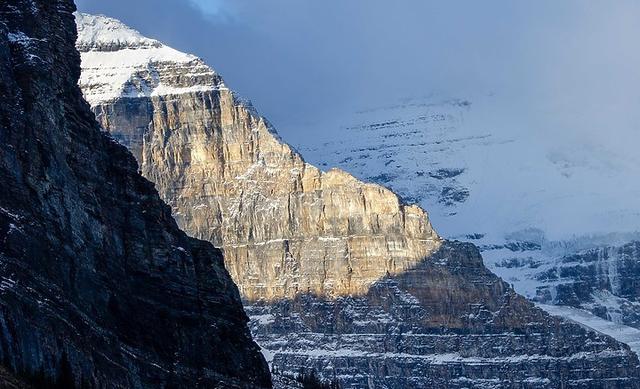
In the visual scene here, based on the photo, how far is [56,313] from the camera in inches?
4870

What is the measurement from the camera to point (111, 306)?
→ 453 ft

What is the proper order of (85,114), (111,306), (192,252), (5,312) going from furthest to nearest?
(192,252), (85,114), (111,306), (5,312)

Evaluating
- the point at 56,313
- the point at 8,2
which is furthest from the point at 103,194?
the point at 56,313

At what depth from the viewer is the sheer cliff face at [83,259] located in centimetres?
12219

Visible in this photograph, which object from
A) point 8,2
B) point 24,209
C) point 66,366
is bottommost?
point 66,366

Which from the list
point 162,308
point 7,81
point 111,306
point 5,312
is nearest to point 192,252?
point 162,308

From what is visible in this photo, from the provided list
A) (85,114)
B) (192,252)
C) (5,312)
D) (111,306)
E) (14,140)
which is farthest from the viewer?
(192,252)

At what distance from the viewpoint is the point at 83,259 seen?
133m

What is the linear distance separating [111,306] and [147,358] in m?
5.44

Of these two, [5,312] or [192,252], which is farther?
[192,252]

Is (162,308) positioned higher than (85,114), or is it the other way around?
(85,114)

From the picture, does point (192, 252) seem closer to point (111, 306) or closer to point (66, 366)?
point (111, 306)

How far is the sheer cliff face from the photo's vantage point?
12219 centimetres

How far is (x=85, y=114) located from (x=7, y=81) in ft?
57.3
